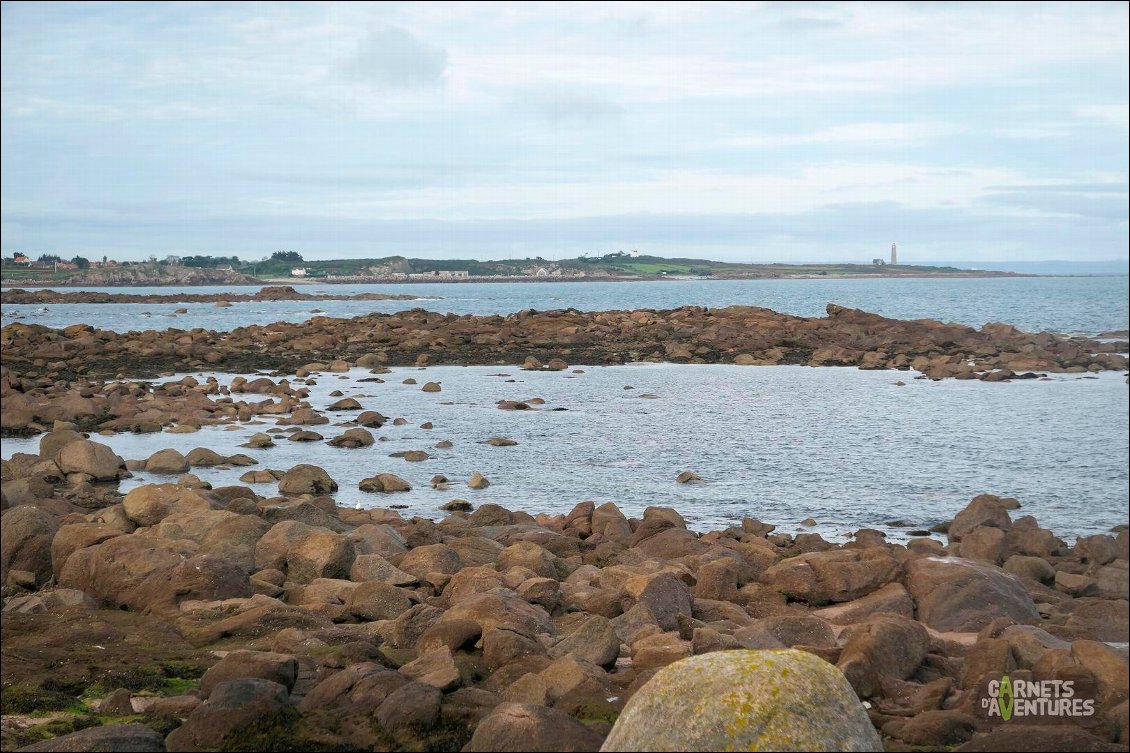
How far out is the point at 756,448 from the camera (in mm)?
29812

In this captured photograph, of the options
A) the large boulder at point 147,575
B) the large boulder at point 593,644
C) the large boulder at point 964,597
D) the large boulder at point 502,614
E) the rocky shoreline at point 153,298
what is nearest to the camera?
the large boulder at point 593,644

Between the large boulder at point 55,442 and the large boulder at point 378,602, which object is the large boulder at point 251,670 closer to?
the large boulder at point 378,602

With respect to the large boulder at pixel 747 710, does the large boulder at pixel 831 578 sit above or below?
below

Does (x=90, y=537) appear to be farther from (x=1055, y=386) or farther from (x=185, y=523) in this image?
(x=1055, y=386)

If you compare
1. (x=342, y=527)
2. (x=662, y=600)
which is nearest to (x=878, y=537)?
(x=662, y=600)

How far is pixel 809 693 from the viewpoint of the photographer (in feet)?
18.4

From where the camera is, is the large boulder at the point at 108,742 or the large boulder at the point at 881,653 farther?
the large boulder at the point at 881,653

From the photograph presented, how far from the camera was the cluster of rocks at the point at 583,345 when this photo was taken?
52719mm

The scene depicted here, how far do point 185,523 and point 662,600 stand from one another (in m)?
7.64

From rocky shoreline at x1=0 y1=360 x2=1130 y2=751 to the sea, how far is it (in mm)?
2964

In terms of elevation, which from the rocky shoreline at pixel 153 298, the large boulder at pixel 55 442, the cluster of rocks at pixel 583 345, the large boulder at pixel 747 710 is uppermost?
the rocky shoreline at pixel 153 298

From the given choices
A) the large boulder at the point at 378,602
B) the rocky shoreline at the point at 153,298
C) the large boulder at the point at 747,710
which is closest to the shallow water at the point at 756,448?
the large boulder at the point at 378,602

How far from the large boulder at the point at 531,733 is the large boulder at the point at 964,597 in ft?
Result: 19.6

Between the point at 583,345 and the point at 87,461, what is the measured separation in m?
43.3
